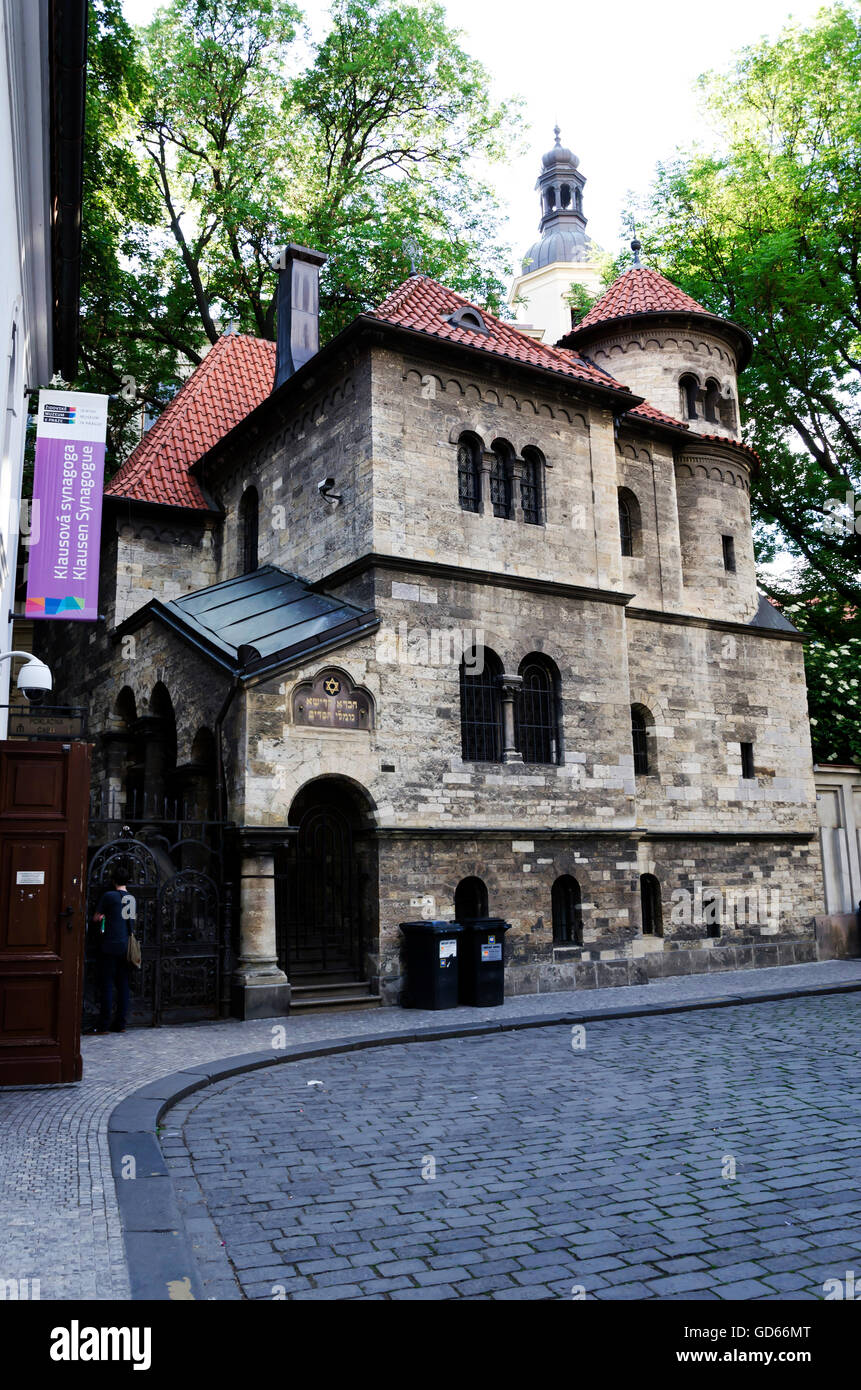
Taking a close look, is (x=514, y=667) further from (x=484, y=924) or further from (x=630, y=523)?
(x=630, y=523)

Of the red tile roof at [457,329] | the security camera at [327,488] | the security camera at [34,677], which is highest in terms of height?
the red tile roof at [457,329]

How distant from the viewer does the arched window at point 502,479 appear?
55.9 ft

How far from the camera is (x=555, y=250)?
66188 millimetres

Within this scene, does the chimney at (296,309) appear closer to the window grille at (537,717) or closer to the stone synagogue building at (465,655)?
the stone synagogue building at (465,655)

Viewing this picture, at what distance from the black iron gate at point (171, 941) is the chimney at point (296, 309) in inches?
421

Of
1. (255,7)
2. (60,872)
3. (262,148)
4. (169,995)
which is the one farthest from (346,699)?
(255,7)

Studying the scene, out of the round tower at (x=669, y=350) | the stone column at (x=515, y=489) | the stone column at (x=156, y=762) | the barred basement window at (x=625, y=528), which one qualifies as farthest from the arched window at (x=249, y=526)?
the round tower at (x=669, y=350)

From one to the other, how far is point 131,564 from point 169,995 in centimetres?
1044

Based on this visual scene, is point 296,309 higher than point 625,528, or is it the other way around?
point 296,309

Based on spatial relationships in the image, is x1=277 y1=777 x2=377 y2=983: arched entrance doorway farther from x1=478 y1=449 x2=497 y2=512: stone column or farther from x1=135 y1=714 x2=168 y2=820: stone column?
x1=478 y1=449 x2=497 y2=512: stone column

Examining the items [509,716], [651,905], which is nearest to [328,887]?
[509,716]

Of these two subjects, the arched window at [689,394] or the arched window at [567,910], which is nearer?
the arched window at [567,910]

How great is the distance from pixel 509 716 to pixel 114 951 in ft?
23.5
